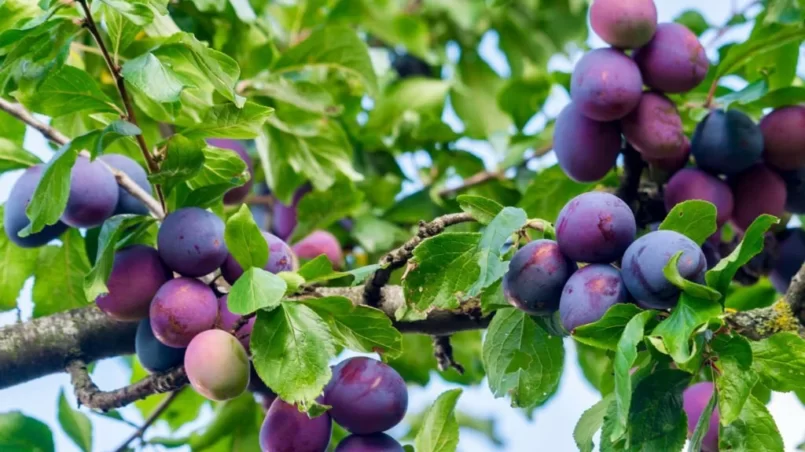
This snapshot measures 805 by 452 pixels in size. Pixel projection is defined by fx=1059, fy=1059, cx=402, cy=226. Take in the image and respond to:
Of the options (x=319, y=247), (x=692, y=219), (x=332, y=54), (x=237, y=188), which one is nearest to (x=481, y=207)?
(x=692, y=219)

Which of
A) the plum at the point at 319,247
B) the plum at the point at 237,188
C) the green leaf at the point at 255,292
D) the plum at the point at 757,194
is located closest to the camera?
the green leaf at the point at 255,292

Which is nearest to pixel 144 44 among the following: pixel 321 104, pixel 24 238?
pixel 321 104

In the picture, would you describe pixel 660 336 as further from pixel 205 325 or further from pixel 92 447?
pixel 92 447

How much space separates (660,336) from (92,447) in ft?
2.37

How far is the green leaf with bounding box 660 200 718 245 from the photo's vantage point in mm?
866

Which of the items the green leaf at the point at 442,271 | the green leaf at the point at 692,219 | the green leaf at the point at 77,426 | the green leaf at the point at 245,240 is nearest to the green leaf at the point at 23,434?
the green leaf at the point at 77,426

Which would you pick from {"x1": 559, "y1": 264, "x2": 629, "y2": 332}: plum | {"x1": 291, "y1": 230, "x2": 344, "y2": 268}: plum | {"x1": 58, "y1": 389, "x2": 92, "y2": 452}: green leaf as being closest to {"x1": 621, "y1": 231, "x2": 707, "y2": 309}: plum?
{"x1": 559, "y1": 264, "x2": 629, "y2": 332}: plum

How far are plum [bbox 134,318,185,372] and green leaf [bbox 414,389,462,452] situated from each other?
24 centimetres

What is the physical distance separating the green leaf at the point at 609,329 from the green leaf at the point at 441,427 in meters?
0.20

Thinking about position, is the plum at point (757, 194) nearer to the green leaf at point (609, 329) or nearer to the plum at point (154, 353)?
the green leaf at point (609, 329)

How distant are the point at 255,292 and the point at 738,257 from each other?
1.23 ft

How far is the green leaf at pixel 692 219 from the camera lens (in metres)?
0.87

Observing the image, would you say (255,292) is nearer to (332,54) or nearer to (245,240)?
(245,240)

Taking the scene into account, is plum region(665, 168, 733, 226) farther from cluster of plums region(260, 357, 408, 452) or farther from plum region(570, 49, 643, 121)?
cluster of plums region(260, 357, 408, 452)
